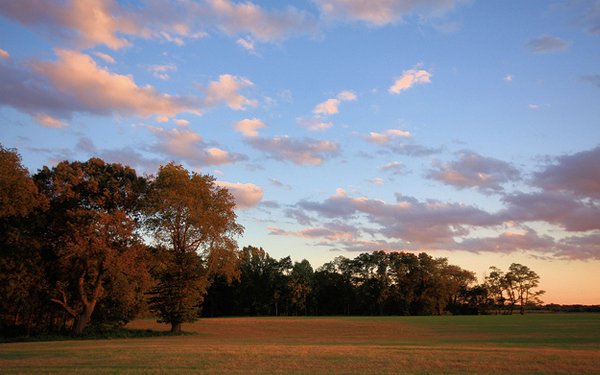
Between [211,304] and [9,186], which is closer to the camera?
[9,186]

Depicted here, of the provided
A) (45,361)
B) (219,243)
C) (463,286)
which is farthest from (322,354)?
(463,286)

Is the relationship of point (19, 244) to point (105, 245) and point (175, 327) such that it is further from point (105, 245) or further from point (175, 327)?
point (175, 327)

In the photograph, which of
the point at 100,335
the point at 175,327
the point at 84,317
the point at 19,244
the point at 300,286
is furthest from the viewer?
the point at 300,286

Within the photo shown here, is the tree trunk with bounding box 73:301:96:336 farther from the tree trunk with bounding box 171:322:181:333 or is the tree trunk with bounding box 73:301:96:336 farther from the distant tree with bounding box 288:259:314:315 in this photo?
the distant tree with bounding box 288:259:314:315

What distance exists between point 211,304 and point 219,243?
9119cm

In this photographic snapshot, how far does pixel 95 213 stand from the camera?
4512 cm

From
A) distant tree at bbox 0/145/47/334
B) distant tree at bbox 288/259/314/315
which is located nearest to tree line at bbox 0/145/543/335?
distant tree at bbox 0/145/47/334

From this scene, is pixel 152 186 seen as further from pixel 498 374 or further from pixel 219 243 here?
pixel 498 374

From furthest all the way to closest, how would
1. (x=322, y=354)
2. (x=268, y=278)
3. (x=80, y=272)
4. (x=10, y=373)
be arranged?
(x=268, y=278), (x=80, y=272), (x=322, y=354), (x=10, y=373)

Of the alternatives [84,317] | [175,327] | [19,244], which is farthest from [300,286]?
[19,244]

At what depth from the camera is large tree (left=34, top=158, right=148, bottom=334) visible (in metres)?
45.0

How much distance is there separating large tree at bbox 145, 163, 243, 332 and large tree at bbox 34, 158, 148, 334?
2293mm

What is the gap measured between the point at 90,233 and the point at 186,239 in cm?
942

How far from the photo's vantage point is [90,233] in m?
44.5
